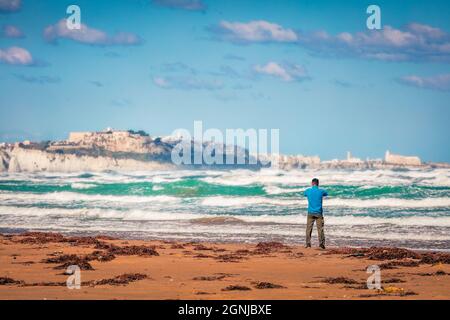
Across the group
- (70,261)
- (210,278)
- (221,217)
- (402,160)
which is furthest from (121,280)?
(402,160)

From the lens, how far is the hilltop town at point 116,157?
128m

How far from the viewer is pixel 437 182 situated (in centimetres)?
4647

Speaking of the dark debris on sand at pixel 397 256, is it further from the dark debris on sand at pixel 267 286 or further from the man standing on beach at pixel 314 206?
the dark debris on sand at pixel 267 286

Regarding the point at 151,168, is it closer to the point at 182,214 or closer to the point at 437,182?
the point at 437,182

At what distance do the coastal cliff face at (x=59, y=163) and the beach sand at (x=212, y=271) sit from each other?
362 feet

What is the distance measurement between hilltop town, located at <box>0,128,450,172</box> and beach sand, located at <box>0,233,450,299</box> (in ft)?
328

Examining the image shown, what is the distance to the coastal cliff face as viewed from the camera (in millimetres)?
128250

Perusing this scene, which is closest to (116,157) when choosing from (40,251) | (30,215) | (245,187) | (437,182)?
(245,187)

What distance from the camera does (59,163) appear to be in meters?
128

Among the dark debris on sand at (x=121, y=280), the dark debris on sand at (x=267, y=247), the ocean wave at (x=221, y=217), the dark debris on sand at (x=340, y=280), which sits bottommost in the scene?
the ocean wave at (x=221, y=217)

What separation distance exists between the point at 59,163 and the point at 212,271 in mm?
117227

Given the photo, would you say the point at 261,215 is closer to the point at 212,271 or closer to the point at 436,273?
the point at 212,271

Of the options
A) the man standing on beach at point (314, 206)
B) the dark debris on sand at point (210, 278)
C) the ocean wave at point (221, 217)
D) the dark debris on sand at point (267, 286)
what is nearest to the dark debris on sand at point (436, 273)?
the dark debris on sand at point (267, 286)

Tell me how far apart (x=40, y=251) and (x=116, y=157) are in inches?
4764
